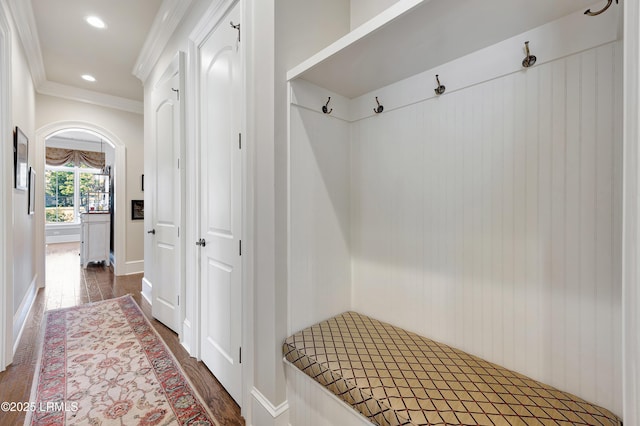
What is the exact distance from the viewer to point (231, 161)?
173 cm

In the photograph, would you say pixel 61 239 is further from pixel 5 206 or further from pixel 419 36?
pixel 419 36

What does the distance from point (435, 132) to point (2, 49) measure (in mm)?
3107

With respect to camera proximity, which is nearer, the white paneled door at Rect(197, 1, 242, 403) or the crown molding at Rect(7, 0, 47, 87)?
the white paneled door at Rect(197, 1, 242, 403)

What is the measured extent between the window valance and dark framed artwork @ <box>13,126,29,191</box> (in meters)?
6.28

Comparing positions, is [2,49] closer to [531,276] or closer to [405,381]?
[405,381]

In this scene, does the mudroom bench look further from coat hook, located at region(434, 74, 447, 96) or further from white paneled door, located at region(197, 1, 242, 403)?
coat hook, located at region(434, 74, 447, 96)

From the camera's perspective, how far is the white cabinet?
5.23 metres

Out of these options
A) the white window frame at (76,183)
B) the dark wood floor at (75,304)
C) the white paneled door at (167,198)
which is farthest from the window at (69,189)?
the white paneled door at (167,198)

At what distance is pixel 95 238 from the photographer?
17.5 feet

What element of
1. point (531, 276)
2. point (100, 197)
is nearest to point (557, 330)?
point (531, 276)

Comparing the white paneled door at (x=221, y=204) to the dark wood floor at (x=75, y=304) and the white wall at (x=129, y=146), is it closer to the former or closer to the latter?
the dark wood floor at (x=75, y=304)

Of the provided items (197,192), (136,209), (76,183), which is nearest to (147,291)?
(136,209)

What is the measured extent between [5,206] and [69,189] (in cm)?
821

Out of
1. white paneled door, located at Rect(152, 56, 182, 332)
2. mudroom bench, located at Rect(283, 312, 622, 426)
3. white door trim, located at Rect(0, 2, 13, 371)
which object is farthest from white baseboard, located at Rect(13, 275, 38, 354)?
mudroom bench, located at Rect(283, 312, 622, 426)
